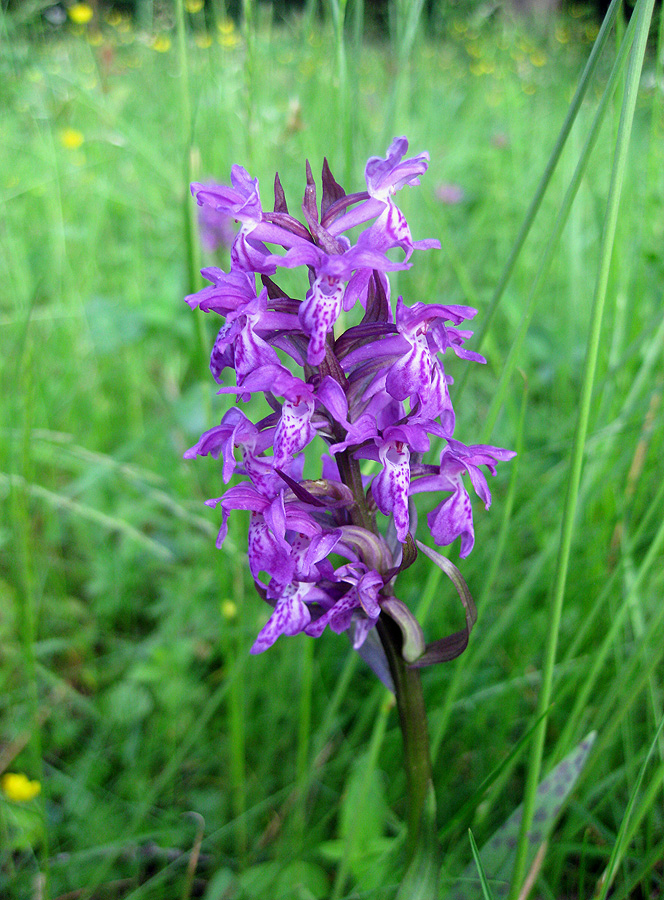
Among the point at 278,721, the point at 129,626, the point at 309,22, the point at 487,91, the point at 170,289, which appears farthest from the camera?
the point at 487,91

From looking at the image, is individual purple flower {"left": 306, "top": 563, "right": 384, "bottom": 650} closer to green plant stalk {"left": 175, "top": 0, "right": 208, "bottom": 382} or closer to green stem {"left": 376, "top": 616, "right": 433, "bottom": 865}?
green stem {"left": 376, "top": 616, "right": 433, "bottom": 865}

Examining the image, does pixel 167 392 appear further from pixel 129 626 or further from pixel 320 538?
pixel 320 538

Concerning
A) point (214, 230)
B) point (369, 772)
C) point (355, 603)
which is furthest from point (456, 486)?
point (214, 230)

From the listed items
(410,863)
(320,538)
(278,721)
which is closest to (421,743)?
(410,863)

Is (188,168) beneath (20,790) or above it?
above

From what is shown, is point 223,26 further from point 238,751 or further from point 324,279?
point 238,751

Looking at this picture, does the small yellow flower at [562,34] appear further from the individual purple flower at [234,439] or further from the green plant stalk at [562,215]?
the individual purple flower at [234,439]

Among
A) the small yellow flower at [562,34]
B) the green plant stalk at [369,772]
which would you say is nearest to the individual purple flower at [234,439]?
the green plant stalk at [369,772]
